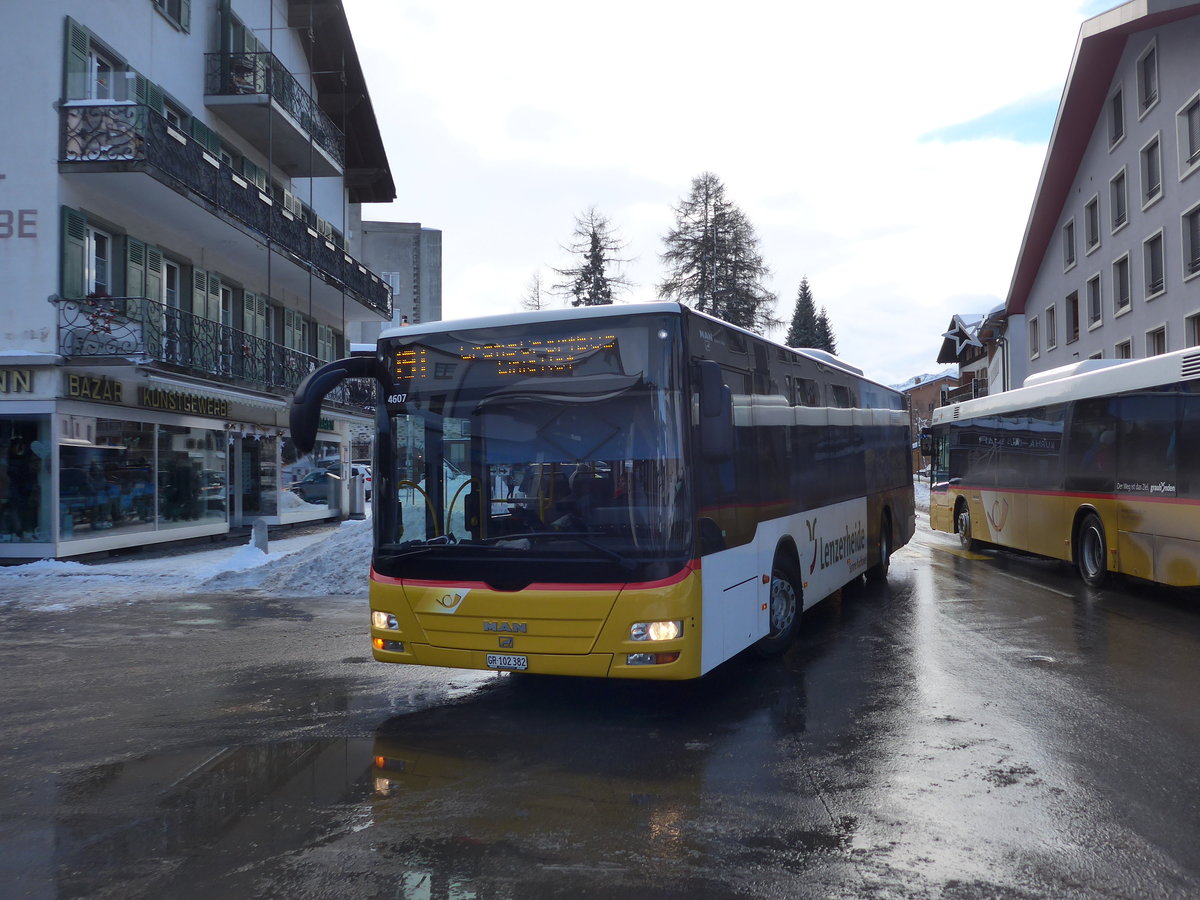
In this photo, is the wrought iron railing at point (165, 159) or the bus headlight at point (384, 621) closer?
the bus headlight at point (384, 621)

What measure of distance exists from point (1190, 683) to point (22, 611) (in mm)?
12339

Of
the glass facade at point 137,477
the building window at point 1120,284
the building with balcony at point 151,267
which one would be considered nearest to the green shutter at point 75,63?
the building with balcony at point 151,267

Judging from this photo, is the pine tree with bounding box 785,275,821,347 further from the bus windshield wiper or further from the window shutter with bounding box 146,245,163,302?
the bus windshield wiper

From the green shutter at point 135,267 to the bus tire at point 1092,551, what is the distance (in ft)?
53.4

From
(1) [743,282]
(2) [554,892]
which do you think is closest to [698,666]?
(2) [554,892]

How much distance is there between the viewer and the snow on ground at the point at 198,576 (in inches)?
546

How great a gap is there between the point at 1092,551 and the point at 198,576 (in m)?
12.8

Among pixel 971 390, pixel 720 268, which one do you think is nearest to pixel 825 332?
pixel 971 390

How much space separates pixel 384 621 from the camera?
694cm

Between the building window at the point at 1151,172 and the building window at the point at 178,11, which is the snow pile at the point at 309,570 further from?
the building window at the point at 1151,172

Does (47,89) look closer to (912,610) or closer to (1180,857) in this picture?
(912,610)

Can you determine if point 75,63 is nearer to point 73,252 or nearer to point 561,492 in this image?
point 73,252

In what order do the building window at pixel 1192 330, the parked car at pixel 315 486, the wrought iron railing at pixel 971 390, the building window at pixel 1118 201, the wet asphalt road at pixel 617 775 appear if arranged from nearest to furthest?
the wet asphalt road at pixel 617 775 < the building window at pixel 1192 330 < the parked car at pixel 315 486 < the building window at pixel 1118 201 < the wrought iron railing at pixel 971 390

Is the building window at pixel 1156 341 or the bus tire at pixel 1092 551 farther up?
the building window at pixel 1156 341
